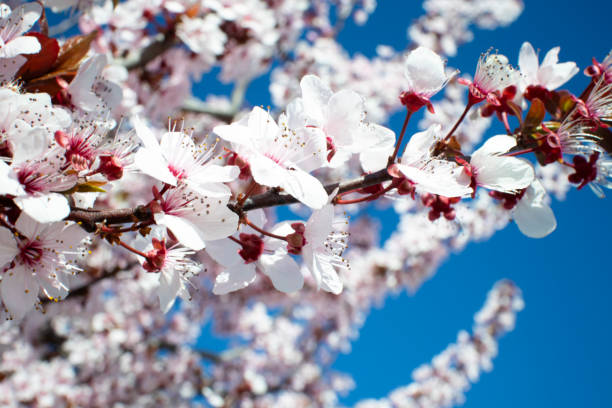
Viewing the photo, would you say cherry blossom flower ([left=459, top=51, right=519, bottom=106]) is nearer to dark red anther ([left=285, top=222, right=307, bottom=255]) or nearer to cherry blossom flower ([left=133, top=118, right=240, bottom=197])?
dark red anther ([left=285, top=222, right=307, bottom=255])

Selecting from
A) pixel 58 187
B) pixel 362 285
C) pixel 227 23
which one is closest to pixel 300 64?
pixel 227 23

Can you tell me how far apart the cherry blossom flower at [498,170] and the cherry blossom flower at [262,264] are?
0.49 meters

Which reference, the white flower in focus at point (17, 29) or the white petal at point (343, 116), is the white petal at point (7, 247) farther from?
the white petal at point (343, 116)

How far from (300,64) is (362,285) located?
10.9 ft

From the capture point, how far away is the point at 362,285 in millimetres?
6504

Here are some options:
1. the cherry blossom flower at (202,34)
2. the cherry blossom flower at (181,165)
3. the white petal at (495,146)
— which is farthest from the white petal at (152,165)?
the cherry blossom flower at (202,34)

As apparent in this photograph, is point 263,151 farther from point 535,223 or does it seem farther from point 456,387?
point 456,387

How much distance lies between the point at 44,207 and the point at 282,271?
55 centimetres

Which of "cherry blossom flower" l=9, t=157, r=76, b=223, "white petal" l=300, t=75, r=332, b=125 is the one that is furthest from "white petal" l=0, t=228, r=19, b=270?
"white petal" l=300, t=75, r=332, b=125

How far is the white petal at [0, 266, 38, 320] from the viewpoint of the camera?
978mm

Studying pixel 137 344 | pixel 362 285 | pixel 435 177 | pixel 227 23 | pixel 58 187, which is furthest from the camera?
pixel 362 285

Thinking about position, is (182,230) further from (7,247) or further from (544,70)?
(544,70)

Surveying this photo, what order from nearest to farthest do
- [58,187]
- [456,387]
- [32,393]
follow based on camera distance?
[58,187], [32,393], [456,387]

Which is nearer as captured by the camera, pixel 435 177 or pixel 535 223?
pixel 435 177
